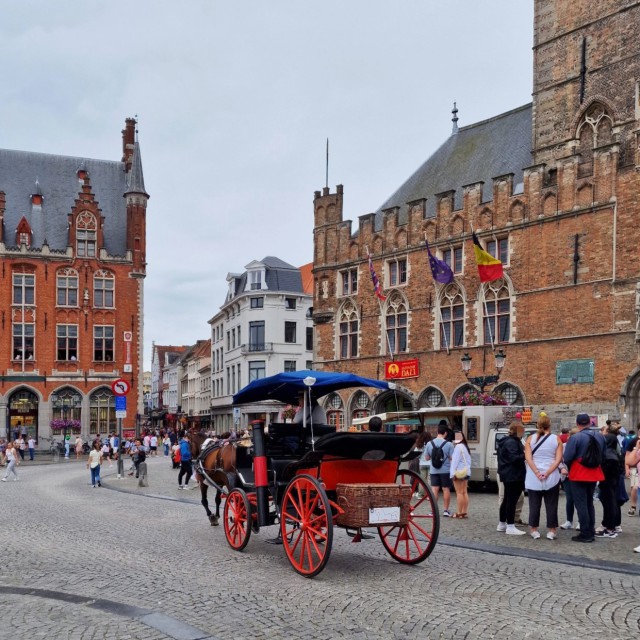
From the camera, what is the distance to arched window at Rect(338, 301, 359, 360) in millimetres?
39119

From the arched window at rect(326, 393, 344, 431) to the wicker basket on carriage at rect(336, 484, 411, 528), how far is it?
30.6 metres

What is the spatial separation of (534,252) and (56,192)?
3568 centimetres

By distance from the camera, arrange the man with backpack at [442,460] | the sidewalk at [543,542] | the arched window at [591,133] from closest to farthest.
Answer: the sidewalk at [543,542]
the man with backpack at [442,460]
the arched window at [591,133]

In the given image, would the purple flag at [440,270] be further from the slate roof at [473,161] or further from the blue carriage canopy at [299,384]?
the blue carriage canopy at [299,384]

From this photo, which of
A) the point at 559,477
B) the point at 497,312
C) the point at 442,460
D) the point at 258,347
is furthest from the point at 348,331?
the point at 559,477

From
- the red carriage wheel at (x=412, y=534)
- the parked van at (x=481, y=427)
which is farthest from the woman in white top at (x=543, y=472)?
the parked van at (x=481, y=427)

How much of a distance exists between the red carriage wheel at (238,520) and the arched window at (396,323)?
86.7ft

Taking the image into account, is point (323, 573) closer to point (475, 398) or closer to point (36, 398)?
point (475, 398)

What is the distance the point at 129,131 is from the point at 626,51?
124ft

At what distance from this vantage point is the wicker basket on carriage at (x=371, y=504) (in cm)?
859

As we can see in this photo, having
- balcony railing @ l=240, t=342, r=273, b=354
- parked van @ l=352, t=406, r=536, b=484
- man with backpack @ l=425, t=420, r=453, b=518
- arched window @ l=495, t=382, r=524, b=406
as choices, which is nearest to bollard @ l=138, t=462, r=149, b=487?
parked van @ l=352, t=406, r=536, b=484

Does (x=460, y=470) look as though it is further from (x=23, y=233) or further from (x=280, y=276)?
(x=280, y=276)

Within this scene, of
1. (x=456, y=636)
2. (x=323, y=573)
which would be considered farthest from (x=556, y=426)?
(x=456, y=636)

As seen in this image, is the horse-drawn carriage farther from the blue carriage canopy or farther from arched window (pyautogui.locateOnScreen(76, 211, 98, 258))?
arched window (pyautogui.locateOnScreen(76, 211, 98, 258))
